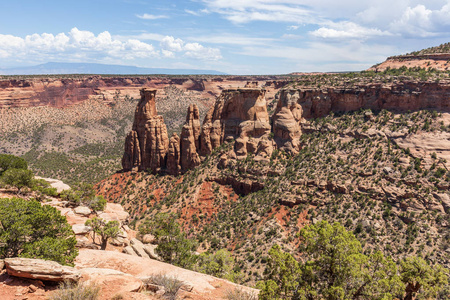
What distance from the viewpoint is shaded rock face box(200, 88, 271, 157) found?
6875 cm

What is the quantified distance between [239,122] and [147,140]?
25.4 m

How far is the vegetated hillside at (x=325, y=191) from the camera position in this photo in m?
45.4

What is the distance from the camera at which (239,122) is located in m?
71.3

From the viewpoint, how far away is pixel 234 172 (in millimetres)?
65562

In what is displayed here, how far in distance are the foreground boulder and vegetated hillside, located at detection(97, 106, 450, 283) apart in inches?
1167

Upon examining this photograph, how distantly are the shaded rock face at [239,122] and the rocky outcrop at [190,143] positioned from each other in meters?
2.50

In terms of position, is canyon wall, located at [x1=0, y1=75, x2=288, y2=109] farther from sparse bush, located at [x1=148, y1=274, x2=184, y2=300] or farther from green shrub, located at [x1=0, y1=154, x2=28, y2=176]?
sparse bush, located at [x1=148, y1=274, x2=184, y2=300]

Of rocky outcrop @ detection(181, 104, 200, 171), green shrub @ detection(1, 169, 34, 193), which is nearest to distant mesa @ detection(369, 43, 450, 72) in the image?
rocky outcrop @ detection(181, 104, 200, 171)

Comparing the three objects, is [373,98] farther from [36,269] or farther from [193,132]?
[36,269]

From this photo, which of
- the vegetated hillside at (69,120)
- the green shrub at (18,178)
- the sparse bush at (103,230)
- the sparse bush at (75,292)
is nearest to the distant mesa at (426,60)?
the vegetated hillside at (69,120)

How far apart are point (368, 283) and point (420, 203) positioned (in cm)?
3545

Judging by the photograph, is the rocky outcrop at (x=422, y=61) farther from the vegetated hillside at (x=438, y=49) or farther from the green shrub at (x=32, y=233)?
the green shrub at (x=32, y=233)

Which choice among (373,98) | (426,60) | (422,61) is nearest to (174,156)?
(373,98)

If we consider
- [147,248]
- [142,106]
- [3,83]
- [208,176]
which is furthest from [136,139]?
[3,83]
